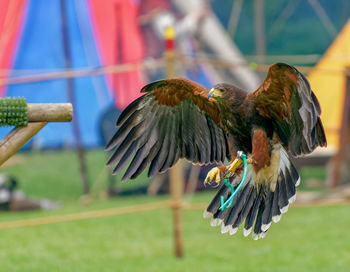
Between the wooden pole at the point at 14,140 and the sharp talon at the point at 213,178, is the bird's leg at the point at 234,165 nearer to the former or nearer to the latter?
the sharp talon at the point at 213,178

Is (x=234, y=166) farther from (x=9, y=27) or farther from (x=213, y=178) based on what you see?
(x=9, y=27)

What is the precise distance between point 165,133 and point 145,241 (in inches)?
146

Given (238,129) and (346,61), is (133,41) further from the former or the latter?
(238,129)

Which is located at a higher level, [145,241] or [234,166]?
[234,166]

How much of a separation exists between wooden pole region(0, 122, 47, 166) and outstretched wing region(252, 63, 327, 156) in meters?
0.92

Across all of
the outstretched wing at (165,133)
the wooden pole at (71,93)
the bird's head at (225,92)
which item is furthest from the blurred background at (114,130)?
the bird's head at (225,92)

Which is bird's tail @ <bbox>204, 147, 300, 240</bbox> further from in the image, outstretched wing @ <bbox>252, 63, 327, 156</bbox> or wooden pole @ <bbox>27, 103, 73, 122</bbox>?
wooden pole @ <bbox>27, 103, 73, 122</bbox>

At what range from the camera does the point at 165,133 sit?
2887 mm

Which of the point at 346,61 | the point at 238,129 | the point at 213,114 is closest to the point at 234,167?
→ the point at 238,129

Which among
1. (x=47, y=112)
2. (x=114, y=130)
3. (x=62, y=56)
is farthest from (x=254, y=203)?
(x=62, y=56)

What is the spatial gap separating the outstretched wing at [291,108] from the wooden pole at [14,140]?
92 cm

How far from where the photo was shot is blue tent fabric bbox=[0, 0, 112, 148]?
27.7 ft

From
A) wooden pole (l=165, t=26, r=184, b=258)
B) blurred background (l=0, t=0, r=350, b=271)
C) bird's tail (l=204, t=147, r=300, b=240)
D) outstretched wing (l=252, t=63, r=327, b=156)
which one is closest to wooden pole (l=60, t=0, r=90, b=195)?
blurred background (l=0, t=0, r=350, b=271)

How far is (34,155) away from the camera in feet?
27.8
